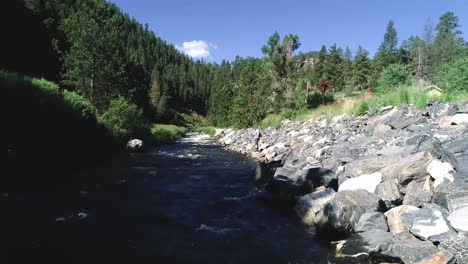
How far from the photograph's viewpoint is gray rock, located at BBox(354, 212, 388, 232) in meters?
7.07

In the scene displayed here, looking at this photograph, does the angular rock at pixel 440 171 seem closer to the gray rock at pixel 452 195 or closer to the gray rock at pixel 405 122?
the gray rock at pixel 452 195

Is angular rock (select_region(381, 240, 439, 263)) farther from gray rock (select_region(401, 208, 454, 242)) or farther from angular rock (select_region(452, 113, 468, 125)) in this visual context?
angular rock (select_region(452, 113, 468, 125))

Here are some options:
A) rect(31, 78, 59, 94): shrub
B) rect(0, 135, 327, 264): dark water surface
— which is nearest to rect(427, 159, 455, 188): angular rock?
rect(0, 135, 327, 264): dark water surface

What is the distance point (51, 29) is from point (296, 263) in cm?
7507

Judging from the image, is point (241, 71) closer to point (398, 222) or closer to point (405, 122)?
point (405, 122)

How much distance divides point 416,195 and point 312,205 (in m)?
2.62

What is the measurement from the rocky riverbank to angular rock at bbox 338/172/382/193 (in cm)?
2

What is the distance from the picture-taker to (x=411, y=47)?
97.1 m

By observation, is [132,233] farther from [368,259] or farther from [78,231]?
[368,259]

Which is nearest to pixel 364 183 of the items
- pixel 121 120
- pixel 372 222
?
pixel 372 222

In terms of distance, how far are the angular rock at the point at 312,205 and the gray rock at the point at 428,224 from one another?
7.84 feet

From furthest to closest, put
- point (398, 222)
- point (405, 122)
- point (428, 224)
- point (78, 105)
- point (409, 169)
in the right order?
point (78, 105), point (405, 122), point (409, 169), point (398, 222), point (428, 224)

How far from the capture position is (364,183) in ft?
29.1

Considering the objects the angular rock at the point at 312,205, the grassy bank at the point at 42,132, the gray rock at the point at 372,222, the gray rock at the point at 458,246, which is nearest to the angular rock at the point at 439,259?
the gray rock at the point at 458,246
